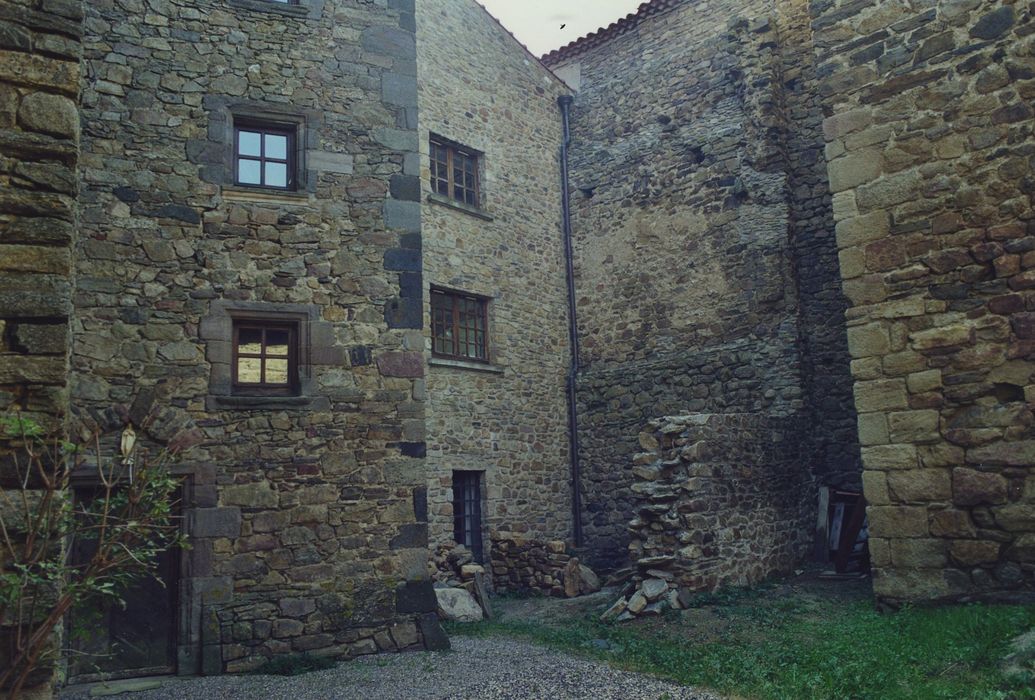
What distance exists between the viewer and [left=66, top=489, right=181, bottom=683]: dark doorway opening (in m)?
6.44

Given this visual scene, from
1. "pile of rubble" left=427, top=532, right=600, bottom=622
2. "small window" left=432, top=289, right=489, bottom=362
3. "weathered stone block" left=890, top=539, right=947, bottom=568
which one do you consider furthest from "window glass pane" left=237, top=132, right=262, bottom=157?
"weathered stone block" left=890, top=539, right=947, bottom=568

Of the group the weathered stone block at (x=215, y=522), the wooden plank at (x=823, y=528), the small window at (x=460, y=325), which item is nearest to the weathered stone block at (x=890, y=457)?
the wooden plank at (x=823, y=528)

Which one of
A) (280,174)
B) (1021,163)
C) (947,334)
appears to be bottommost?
(947,334)

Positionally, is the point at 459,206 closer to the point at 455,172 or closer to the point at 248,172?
the point at 455,172

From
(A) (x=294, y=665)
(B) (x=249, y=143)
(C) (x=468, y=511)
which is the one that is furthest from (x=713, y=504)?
(B) (x=249, y=143)

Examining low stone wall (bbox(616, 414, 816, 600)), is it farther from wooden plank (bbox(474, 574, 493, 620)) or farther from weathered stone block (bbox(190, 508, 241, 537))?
weathered stone block (bbox(190, 508, 241, 537))

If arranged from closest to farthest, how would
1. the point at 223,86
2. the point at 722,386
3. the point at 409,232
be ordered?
the point at 223,86, the point at 409,232, the point at 722,386

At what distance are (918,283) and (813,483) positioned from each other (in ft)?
18.2

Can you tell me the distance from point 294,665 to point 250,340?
2879mm

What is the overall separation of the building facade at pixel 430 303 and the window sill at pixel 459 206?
0.06 meters

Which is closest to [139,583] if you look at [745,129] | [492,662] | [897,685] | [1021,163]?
[492,662]

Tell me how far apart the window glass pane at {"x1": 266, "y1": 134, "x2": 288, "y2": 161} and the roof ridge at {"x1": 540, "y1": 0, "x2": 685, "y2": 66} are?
27.3ft

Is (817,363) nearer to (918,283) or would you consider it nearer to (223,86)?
(918,283)

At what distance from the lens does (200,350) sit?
23.1ft
